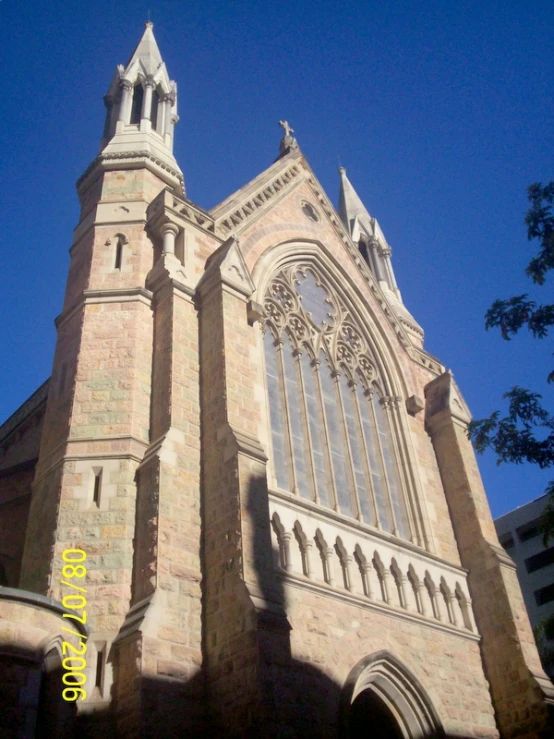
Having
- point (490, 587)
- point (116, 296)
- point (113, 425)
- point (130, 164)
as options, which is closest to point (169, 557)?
point (113, 425)

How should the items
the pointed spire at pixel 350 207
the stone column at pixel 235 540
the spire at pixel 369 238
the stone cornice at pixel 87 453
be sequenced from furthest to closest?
the pointed spire at pixel 350 207 < the spire at pixel 369 238 < the stone cornice at pixel 87 453 < the stone column at pixel 235 540

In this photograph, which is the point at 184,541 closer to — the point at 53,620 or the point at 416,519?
the point at 53,620

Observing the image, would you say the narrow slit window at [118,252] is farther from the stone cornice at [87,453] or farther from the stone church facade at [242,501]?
the stone cornice at [87,453]

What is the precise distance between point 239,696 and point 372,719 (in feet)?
16.0

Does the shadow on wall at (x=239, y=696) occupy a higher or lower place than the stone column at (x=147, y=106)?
lower

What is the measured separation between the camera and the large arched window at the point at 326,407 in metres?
14.9

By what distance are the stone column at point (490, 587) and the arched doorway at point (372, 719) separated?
221cm

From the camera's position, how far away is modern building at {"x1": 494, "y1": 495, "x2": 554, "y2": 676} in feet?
133

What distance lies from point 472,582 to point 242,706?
301 inches

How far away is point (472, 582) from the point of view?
15797 millimetres

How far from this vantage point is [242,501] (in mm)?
11125

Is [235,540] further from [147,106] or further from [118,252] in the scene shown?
[147,106]

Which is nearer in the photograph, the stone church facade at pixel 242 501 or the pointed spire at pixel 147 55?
the stone church facade at pixel 242 501

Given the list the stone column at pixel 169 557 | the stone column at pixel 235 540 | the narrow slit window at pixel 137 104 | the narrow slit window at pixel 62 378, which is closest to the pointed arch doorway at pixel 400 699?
the stone column at pixel 235 540
